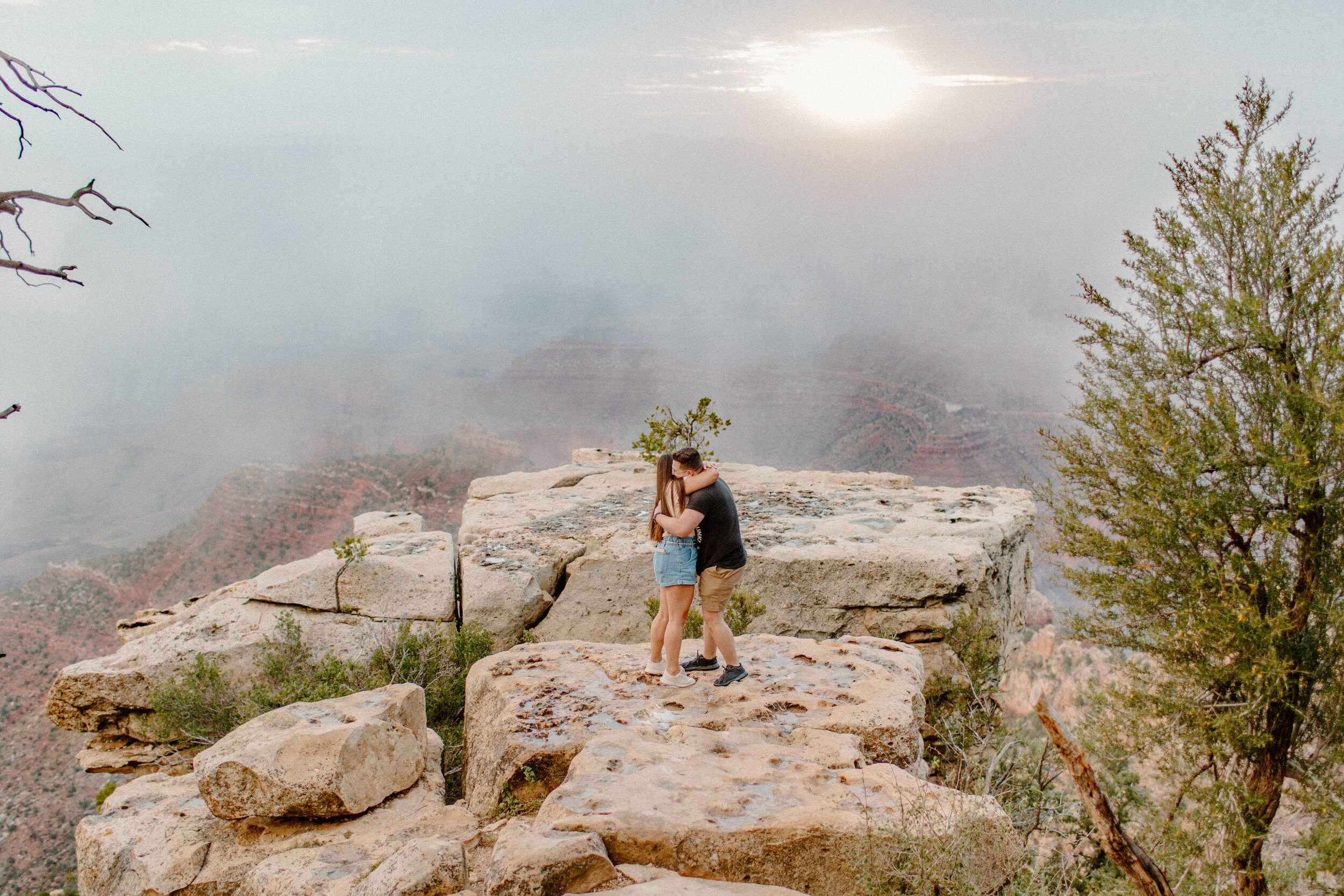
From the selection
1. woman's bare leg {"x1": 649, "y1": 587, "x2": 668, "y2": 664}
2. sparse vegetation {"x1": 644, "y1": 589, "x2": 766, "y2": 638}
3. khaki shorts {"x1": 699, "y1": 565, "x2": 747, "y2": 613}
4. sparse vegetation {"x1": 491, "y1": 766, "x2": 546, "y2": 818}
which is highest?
khaki shorts {"x1": 699, "y1": 565, "x2": 747, "y2": 613}

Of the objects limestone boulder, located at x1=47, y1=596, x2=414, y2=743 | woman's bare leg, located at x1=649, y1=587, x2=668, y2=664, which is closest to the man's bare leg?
woman's bare leg, located at x1=649, y1=587, x2=668, y2=664

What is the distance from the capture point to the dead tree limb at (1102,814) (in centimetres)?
486

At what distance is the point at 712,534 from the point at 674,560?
0.43 metres

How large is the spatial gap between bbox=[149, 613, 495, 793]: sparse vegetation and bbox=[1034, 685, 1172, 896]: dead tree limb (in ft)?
21.9

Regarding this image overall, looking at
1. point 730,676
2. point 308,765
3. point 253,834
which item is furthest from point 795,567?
point 253,834

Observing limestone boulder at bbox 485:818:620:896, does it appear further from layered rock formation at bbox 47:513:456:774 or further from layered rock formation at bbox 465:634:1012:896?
layered rock formation at bbox 47:513:456:774

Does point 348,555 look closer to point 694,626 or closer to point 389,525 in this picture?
point 389,525

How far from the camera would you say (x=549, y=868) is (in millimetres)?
3959

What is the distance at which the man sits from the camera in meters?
6.76

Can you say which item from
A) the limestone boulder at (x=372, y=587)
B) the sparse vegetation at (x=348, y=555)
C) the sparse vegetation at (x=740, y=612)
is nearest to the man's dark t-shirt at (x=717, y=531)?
the sparse vegetation at (x=740, y=612)

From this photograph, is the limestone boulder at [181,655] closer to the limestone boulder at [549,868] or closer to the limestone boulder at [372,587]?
the limestone boulder at [372,587]

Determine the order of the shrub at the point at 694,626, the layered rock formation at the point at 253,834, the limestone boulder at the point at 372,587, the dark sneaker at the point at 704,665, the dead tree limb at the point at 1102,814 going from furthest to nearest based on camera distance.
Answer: the limestone boulder at the point at 372,587, the shrub at the point at 694,626, the dark sneaker at the point at 704,665, the layered rock formation at the point at 253,834, the dead tree limb at the point at 1102,814

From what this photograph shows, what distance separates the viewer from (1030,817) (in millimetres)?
8039

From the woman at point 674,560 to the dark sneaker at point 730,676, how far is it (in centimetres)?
27
